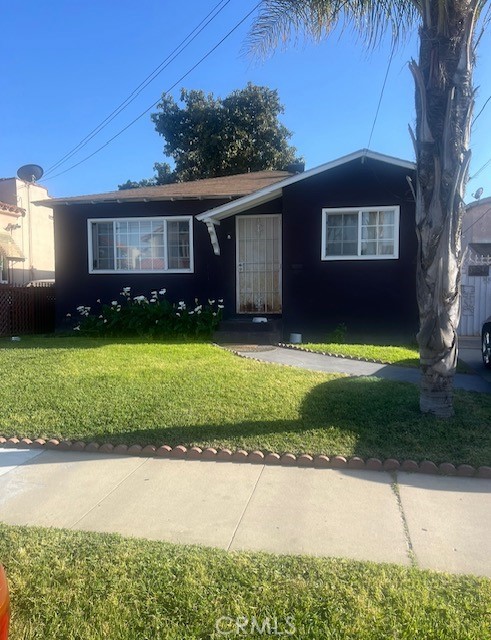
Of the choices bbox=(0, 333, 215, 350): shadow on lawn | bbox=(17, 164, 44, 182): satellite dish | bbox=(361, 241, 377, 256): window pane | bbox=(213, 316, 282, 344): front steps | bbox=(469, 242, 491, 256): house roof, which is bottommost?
bbox=(0, 333, 215, 350): shadow on lawn

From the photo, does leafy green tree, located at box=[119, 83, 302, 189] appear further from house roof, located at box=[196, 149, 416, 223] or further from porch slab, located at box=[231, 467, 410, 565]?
porch slab, located at box=[231, 467, 410, 565]

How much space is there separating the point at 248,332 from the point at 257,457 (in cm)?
681

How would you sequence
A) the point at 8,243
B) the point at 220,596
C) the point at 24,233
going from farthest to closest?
the point at 24,233 < the point at 8,243 < the point at 220,596

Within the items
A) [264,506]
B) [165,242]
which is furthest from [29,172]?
[264,506]

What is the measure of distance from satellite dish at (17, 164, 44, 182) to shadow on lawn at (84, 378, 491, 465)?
21023 millimetres

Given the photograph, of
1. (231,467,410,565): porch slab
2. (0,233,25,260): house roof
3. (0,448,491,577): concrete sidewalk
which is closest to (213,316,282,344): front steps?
(0,448,491,577): concrete sidewalk

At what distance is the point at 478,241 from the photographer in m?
15.3

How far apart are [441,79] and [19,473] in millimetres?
5682

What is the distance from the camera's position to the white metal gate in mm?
13328

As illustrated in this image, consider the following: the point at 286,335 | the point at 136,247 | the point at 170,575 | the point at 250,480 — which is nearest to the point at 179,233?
the point at 136,247

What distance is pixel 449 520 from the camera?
3674mm

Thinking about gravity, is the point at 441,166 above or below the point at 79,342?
above

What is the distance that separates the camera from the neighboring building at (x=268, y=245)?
11359 millimetres

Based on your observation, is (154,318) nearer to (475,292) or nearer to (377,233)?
(377,233)
